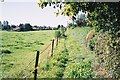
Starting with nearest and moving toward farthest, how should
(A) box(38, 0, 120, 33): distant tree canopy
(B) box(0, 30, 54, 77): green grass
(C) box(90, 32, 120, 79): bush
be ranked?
1. (A) box(38, 0, 120, 33): distant tree canopy
2. (C) box(90, 32, 120, 79): bush
3. (B) box(0, 30, 54, 77): green grass

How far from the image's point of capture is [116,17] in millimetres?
10398

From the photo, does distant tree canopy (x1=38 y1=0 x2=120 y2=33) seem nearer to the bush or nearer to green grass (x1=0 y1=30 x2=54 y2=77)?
the bush

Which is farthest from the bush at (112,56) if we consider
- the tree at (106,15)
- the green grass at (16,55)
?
the green grass at (16,55)

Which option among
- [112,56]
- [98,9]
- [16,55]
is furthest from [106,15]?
[16,55]

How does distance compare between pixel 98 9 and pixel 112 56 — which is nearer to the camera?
pixel 98 9

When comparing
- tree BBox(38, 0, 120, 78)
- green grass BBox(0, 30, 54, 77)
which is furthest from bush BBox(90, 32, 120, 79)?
green grass BBox(0, 30, 54, 77)

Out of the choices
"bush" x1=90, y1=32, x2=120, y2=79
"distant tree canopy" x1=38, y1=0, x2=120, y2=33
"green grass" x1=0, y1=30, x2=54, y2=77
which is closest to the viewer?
"distant tree canopy" x1=38, y1=0, x2=120, y2=33

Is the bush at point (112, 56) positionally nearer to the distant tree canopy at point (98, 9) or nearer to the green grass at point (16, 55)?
the distant tree canopy at point (98, 9)

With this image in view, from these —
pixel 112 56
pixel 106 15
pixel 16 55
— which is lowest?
pixel 16 55

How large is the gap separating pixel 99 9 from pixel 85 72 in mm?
2765

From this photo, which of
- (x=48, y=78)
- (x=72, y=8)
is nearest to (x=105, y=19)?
Answer: (x=72, y=8)

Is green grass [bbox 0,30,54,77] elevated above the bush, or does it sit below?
below

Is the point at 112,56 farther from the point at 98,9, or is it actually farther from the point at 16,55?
the point at 16,55

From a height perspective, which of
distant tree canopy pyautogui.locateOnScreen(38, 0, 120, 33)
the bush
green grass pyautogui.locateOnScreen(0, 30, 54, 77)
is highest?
distant tree canopy pyautogui.locateOnScreen(38, 0, 120, 33)
